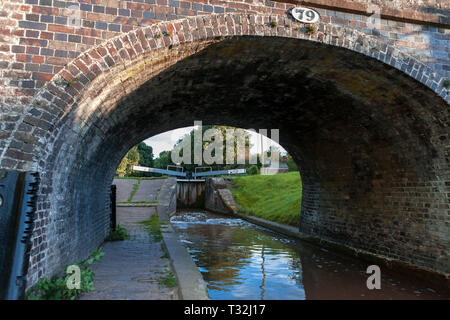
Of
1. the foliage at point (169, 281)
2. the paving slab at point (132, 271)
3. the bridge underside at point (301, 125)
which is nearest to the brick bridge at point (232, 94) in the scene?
the bridge underside at point (301, 125)

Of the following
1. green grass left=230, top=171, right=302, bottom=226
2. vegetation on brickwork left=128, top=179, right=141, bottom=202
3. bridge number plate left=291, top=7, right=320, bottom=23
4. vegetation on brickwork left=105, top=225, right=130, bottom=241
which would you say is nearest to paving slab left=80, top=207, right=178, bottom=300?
vegetation on brickwork left=105, top=225, right=130, bottom=241

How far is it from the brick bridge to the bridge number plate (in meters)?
0.14

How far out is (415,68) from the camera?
599 cm

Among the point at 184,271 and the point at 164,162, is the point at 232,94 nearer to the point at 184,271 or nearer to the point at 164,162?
the point at 184,271

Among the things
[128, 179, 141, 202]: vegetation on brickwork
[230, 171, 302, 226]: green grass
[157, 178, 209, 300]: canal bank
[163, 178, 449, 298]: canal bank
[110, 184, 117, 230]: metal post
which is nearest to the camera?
[157, 178, 209, 300]: canal bank

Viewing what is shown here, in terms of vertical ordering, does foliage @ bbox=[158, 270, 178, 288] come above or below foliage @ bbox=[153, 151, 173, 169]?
below

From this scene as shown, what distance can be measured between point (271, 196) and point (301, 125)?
38.0 feet

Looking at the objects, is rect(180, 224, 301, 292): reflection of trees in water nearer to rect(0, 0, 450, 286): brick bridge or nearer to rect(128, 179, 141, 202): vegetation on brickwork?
rect(0, 0, 450, 286): brick bridge

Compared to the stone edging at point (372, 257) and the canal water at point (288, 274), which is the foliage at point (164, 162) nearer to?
the stone edging at point (372, 257)

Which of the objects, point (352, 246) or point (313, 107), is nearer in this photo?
point (313, 107)

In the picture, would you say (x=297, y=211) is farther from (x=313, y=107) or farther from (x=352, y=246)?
(x=313, y=107)

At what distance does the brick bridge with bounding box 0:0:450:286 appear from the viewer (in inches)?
181

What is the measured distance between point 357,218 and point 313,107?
134 inches
